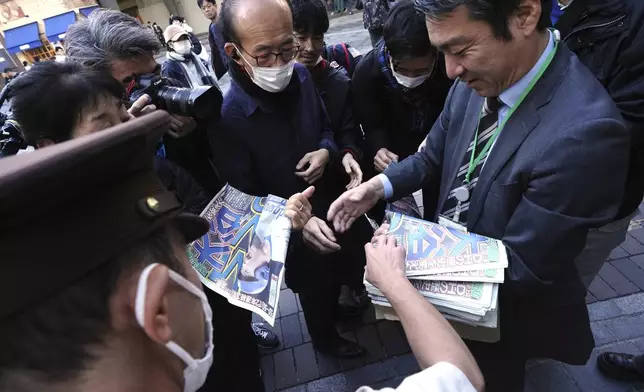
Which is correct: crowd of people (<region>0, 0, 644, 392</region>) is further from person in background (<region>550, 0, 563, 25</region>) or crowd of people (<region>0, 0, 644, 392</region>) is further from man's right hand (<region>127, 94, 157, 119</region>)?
person in background (<region>550, 0, 563, 25</region>)

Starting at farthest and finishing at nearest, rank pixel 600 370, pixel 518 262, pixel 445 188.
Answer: pixel 600 370
pixel 445 188
pixel 518 262

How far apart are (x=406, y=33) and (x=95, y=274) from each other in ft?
6.28

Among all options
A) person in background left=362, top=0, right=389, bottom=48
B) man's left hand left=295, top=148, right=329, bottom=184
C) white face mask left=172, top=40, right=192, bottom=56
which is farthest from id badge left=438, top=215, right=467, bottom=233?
white face mask left=172, top=40, right=192, bottom=56

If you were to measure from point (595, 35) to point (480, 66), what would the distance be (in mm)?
958

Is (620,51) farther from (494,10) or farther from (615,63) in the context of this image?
(494,10)

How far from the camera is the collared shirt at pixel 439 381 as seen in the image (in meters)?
0.92

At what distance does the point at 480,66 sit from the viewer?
Result: 1.35 meters

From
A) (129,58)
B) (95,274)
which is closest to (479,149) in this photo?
(95,274)

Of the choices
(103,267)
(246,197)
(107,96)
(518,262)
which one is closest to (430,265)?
(518,262)

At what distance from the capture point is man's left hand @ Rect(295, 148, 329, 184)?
6.82 ft

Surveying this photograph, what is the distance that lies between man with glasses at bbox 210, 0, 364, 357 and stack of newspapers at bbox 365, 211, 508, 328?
18.6 inches

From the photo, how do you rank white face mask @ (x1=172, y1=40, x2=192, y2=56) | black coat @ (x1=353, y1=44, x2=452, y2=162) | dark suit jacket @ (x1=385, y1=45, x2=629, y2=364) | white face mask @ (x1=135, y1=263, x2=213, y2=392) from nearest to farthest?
1. white face mask @ (x1=135, y1=263, x2=213, y2=392)
2. dark suit jacket @ (x1=385, y1=45, x2=629, y2=364)
3. black coat @ (x1=353, y1=44, x2=452, y2=162)
4. white face mask @ (x1=172, y1=40, x2=192, y2=56)

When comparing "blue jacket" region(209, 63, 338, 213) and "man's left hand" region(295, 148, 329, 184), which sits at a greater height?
"blue jacket" region(209, 63, 338, 213)

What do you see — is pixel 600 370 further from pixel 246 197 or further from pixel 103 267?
pixel 103 267
